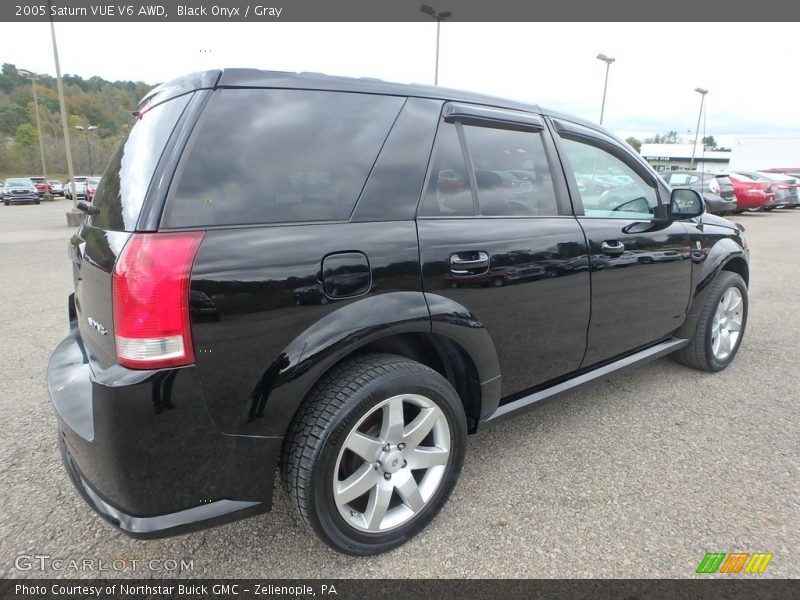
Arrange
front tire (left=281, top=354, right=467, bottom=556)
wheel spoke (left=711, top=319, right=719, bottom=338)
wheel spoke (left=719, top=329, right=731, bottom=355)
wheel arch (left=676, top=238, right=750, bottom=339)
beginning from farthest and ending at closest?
wheel spoke (left=719, top=329, right=731, bottom=355)
wheel spoke (left=711, top=319, right=719, bottom=338)
wheel arch (left=676, top=238, right=750, bottom=339)
front tire (left=281, top=354, right=467, bottom=556)

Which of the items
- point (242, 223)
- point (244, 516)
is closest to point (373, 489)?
point (244, 516)

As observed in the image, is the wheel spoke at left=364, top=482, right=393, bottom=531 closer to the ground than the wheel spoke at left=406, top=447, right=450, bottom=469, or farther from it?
closer to the ground

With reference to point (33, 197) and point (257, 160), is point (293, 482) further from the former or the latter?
point (33, 197)

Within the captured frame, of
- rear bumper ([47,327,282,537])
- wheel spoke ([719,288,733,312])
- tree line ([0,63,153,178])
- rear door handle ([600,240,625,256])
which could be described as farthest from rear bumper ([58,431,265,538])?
tree line ([0,63,153,178])

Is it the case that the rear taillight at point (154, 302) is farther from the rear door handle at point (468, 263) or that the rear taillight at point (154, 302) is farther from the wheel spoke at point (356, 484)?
the rear door handle at point (468, 263)

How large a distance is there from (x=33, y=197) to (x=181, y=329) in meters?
34.0

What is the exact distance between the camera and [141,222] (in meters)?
1.58

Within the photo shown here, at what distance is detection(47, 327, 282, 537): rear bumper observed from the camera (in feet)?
5.07

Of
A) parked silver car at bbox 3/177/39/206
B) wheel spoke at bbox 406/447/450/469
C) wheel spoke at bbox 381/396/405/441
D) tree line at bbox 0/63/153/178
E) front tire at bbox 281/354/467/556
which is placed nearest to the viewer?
front tire at bbox 281/354/467/556

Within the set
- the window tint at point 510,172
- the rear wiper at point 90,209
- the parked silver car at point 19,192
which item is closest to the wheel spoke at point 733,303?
the window tint at point 510,172

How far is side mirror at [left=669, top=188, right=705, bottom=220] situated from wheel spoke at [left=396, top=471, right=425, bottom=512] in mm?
2339

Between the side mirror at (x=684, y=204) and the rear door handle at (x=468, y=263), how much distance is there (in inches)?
65.4

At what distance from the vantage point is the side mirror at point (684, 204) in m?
3.12

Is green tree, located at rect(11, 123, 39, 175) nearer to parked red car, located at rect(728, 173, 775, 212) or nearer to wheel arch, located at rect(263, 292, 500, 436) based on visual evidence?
parked red car, located at rect(728, 173, 775, 212)
